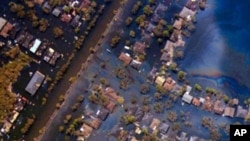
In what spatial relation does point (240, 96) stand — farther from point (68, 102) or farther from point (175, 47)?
point (68, 102)

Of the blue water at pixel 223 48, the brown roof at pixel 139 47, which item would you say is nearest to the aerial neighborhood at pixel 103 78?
the brown roof at pixel 139 47

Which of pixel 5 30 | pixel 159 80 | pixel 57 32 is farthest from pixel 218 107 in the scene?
pixel 5 30

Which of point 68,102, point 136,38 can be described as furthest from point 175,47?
point 68,102

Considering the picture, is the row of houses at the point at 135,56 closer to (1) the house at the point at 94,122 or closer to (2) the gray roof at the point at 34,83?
(1) the house at the point at 94,122

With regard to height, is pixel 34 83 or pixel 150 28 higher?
pixel 150 28

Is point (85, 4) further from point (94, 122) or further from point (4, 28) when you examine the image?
point (94, 122)

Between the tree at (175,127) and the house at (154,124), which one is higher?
the tree at (175,127)

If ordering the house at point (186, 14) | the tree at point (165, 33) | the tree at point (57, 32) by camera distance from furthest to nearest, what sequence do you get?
the house at point (186, 14) < the tree at point (165, 33) < the tree at point (57, 32)
